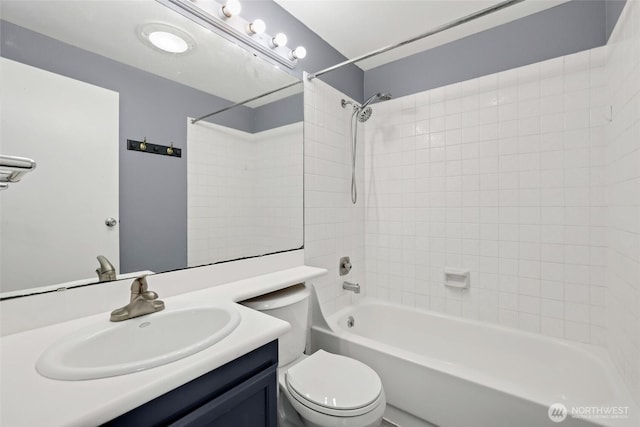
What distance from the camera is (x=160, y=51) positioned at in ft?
3.85

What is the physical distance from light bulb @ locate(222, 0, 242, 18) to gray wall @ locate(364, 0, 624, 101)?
1.43 m

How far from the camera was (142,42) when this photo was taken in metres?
1.11

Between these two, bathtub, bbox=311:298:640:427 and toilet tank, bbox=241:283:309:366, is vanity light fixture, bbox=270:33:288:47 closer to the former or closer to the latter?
toilet tank, bbox=241:283:309:366

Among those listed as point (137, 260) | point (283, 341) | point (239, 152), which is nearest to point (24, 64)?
point (137, 260)

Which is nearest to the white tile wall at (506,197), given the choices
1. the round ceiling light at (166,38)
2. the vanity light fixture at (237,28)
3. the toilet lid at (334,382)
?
the vanity light fixture at (237,28)

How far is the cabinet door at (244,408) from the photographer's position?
2.20 ft

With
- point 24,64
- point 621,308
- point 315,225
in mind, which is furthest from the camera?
point 315,225

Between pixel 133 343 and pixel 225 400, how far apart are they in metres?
0.40

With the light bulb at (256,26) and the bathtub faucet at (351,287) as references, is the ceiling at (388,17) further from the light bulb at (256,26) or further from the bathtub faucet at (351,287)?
the bathtub faucet at (351,287)

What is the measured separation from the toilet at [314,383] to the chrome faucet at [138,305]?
1.45 feet

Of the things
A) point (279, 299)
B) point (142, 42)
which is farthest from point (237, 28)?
point (279, 299)

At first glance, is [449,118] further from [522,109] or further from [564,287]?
[564,287]

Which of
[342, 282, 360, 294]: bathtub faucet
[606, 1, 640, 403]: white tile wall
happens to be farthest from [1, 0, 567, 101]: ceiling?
[342, 282, 360, 294]: bathtub faucet

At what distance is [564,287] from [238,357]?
197cm
